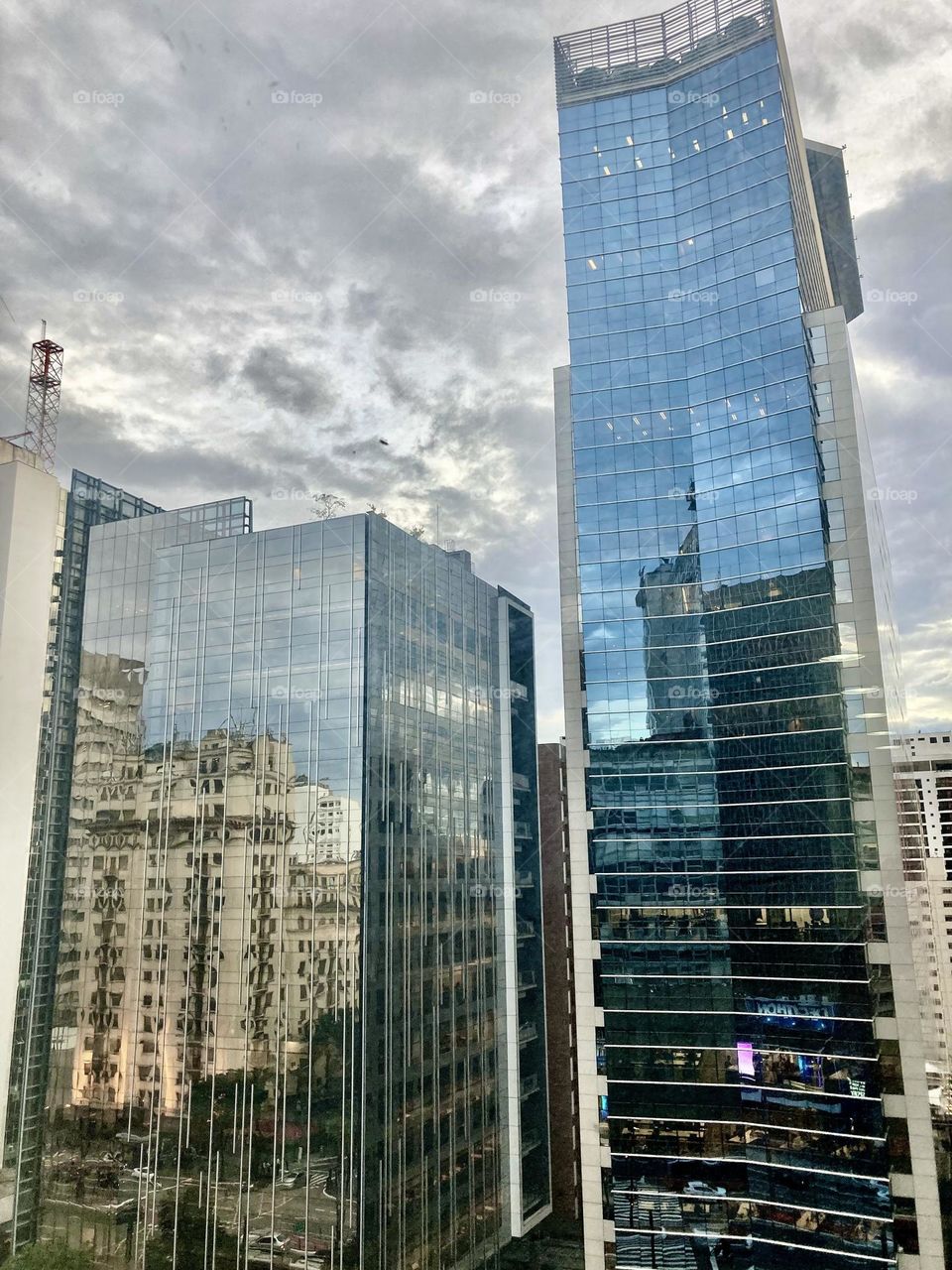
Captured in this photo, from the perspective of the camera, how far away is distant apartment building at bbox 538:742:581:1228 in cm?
3309

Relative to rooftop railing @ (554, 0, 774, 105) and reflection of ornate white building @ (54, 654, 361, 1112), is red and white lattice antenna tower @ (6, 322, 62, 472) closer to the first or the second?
reflection of ornate white building @ (54, 654, 361, 1112)

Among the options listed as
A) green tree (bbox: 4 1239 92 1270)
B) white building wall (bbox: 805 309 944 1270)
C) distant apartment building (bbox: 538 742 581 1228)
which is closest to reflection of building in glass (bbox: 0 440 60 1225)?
white building wall (bbox: 805 309 944 1270)

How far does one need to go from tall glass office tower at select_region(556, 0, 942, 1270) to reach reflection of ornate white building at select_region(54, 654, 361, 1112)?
683cm

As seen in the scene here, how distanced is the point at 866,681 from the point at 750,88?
55.7ft

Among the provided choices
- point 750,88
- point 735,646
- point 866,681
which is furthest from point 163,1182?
point 750,88

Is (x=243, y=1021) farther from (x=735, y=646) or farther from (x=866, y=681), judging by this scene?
(x=866, y=681)

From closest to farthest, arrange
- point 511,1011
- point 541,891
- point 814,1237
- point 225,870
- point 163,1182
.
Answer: point 814,1237 < point 163,1182 < point 225,870 < point 511,1011 < point 541,891

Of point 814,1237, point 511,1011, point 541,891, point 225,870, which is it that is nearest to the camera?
point 814,1237

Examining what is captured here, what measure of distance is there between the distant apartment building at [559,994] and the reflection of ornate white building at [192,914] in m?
11.9

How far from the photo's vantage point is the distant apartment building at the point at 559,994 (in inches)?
1303

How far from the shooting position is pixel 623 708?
917 inches

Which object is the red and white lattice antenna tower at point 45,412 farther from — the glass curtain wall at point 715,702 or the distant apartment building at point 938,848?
the distant apartment building at point 938,848

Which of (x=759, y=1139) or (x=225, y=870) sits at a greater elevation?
(x=225, y=870)

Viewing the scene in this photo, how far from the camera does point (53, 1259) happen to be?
911 inches
